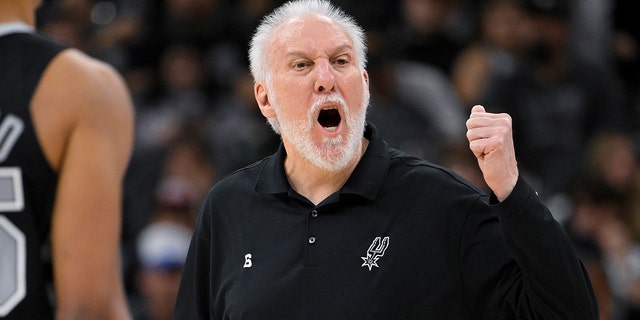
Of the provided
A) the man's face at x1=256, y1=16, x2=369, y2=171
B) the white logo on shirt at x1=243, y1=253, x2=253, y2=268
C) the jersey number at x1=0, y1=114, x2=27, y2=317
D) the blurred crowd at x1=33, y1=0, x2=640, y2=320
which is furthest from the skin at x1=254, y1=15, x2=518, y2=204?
the blurred crowd at x1=33, y1=0, x2=640, y2=320

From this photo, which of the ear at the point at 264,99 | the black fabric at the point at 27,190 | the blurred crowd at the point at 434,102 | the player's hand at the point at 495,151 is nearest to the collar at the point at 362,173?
the ear at the point at 264,99

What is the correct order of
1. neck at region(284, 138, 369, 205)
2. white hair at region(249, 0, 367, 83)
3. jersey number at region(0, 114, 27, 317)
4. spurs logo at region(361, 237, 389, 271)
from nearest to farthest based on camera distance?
jersey number at region(0, 114, 27, 317) → spurs logo at region(361, 237, 389, 271) → neck at region(284, 138, 369, 205) → white hair at region(249, 0, 367, 83)

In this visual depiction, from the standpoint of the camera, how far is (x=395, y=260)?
3.47m

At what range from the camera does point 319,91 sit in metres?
3.71

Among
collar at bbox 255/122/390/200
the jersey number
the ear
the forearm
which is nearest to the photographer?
the forearm

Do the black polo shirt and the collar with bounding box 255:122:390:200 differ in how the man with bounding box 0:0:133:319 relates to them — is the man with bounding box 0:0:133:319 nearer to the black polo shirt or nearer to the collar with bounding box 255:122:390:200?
the black polo shirt

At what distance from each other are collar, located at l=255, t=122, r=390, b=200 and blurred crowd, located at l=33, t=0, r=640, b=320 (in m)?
3.17

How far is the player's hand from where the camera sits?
125 inches

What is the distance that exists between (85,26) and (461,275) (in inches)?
338

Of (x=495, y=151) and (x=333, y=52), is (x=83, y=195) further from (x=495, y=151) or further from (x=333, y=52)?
(x=495, y=151)

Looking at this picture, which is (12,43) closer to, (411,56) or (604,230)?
(604,230)

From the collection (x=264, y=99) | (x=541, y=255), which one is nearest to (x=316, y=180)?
(x=264, y=99)

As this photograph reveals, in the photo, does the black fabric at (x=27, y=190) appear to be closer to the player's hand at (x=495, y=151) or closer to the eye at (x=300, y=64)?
the eye at (x=300, y=64)

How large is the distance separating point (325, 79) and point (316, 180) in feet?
1.11
